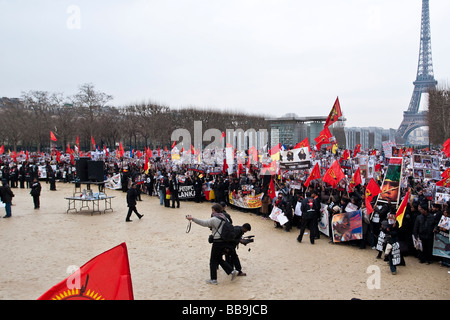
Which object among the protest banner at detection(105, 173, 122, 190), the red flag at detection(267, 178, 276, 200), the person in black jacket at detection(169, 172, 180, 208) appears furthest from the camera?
the protest banner at detection(105, 173, 122, 190)

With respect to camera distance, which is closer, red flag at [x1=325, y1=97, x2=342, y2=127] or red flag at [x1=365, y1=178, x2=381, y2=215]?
red flag at [x1=365, y1=178, x2=381, y2=215]

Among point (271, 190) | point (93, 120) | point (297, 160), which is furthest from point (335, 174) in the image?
point (93, 120)

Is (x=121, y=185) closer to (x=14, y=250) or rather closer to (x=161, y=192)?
(x=161, y=192)

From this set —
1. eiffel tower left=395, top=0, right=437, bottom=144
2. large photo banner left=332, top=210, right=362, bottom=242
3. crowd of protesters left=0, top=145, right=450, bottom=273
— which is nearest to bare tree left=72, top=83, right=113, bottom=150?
crowd of protesters left=0, top=145, right=450, bottom=273

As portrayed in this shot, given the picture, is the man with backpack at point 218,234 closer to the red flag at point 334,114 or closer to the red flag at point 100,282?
the red flag at point 100,282

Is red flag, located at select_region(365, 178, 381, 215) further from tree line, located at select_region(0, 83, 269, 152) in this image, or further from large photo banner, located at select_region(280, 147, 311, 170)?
tree line, located at select_region(0, 83, 269, 152)

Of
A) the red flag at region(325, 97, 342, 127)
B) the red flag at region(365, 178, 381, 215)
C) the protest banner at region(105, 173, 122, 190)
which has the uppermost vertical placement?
the red flag at region(325, 97, 342, 127)

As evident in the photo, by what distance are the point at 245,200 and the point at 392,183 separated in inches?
313

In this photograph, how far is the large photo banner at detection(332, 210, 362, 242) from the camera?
1127 cm

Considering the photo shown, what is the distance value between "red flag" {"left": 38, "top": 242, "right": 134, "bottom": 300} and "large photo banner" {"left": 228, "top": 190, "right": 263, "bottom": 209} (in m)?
13.5

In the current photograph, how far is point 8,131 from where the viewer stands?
5631 cm

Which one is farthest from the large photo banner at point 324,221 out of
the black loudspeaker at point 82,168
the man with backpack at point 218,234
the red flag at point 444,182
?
the black loudspeaker at point 82,168

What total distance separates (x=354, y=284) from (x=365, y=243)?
11.3ft

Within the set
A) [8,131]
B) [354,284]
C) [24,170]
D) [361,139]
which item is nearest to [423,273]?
[354,284]
